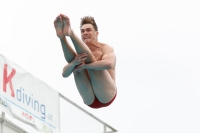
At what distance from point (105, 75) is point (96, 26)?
93 cm

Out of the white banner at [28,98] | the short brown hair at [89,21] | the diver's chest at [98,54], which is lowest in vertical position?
the diver's chest at [98,54]

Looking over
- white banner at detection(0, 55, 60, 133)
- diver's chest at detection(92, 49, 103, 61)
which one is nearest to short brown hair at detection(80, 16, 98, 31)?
diver's chest at detection(92, 49, 103, 61)

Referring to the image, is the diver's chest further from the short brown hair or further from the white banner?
the white banner

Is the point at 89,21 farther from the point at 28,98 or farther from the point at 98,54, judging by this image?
the point at 28,98

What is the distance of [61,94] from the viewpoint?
18.6 m

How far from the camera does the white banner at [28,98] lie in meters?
16.8

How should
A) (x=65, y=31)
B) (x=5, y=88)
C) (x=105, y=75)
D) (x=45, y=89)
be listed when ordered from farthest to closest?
(x=45, y=89), (x=5, y=88), (x=105, y=75), (x=65, y=31)

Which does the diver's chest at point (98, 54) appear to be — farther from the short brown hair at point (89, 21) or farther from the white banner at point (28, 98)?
the white banner at point (28, 98)

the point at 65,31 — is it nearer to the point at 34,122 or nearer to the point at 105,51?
the point at 105,51

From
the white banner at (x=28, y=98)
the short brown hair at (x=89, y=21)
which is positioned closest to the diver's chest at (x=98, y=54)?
the short brown hair at (x=89, y=21)

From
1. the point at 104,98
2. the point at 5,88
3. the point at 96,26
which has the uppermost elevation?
the point at 5,88

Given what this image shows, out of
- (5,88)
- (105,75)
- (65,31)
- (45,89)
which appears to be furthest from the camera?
(45,89)

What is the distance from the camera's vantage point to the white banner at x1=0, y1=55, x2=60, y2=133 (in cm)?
1675

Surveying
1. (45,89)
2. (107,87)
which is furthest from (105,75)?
(45,89)
